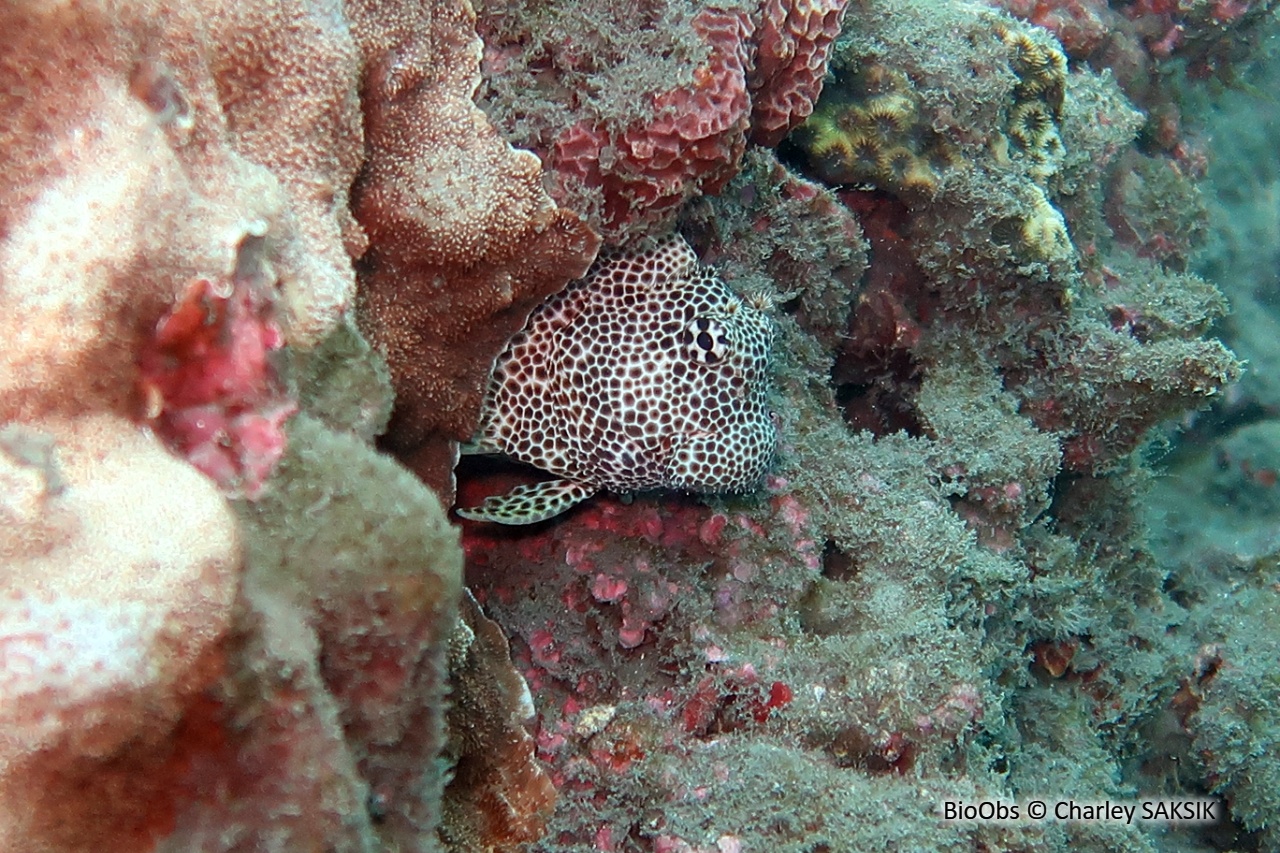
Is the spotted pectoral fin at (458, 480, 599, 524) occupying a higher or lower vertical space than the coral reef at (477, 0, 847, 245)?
lower

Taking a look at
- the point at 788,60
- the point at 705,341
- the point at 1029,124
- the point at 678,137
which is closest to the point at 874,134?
the point at 788,60

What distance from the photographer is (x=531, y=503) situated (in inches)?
161

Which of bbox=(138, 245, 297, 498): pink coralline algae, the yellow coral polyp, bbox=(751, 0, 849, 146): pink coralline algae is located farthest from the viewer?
the yellow coral polyp

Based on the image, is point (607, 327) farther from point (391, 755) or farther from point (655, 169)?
point (391, 755)

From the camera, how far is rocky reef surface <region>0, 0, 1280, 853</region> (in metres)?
1.92

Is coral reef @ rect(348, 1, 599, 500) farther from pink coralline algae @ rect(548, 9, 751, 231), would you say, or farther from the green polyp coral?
the green polyp coral

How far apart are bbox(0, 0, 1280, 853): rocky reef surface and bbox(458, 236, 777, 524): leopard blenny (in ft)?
0.87

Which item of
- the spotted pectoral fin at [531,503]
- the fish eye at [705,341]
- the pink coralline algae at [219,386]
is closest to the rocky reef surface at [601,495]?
the pink coralline algae at [219,386]

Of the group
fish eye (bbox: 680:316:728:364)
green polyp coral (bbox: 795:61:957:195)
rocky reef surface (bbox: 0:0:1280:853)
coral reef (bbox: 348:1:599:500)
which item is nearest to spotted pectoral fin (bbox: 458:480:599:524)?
rocky reef surface (bbox: 0:0:1280:853)

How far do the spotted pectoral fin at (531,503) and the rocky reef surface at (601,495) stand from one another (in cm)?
19

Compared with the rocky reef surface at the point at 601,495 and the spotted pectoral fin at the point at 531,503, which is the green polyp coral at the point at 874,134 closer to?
the rocky reef surface at the point at 601,495

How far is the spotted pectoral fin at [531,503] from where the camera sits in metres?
3.99

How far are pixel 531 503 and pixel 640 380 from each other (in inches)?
32.5

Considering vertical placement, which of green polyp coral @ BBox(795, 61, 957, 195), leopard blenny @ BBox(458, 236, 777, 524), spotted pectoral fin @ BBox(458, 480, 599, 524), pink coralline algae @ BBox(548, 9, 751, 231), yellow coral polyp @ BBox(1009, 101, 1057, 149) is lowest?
spotted pectoral fin @ BBox(458, 480, 599, 524)
